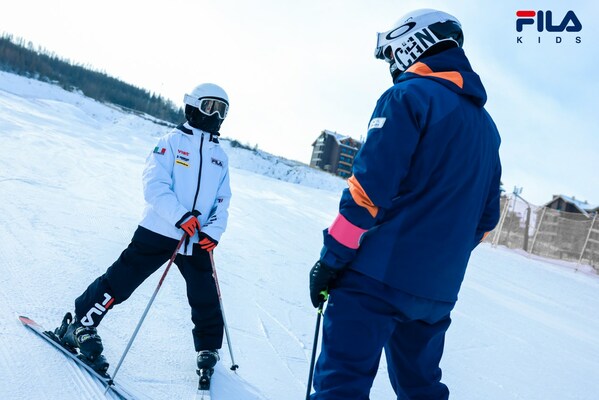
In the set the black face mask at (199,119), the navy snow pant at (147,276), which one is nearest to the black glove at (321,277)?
the navy snow pant at (147,276)

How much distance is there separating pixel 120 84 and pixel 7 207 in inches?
2618

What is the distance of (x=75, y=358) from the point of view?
2295 millimetres

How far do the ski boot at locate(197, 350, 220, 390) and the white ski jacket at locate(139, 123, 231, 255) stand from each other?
659mm

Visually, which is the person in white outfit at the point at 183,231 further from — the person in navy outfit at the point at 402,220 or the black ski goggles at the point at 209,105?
the person in navy outfit at the point at 402,220

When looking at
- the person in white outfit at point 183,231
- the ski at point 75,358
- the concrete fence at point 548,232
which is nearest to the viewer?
the ski at point 75,358

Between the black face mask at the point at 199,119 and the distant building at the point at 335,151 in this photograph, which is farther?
the distant building at the point at 335,151

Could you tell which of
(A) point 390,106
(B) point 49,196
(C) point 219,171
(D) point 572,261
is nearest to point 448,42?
Result: (A) point 390,106

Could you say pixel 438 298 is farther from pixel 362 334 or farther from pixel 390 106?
pixel 390 106

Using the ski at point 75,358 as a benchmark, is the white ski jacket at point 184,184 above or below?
above

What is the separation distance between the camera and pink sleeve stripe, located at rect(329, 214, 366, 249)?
1.52 meters

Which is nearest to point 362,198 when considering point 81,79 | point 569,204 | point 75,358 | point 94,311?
point 94,311

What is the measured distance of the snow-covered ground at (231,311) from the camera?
2406 mm

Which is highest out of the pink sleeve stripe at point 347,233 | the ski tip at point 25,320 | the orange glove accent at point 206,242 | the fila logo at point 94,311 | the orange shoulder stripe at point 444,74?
the orange shoulder stripe at point 444,74

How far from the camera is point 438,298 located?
1598mm
